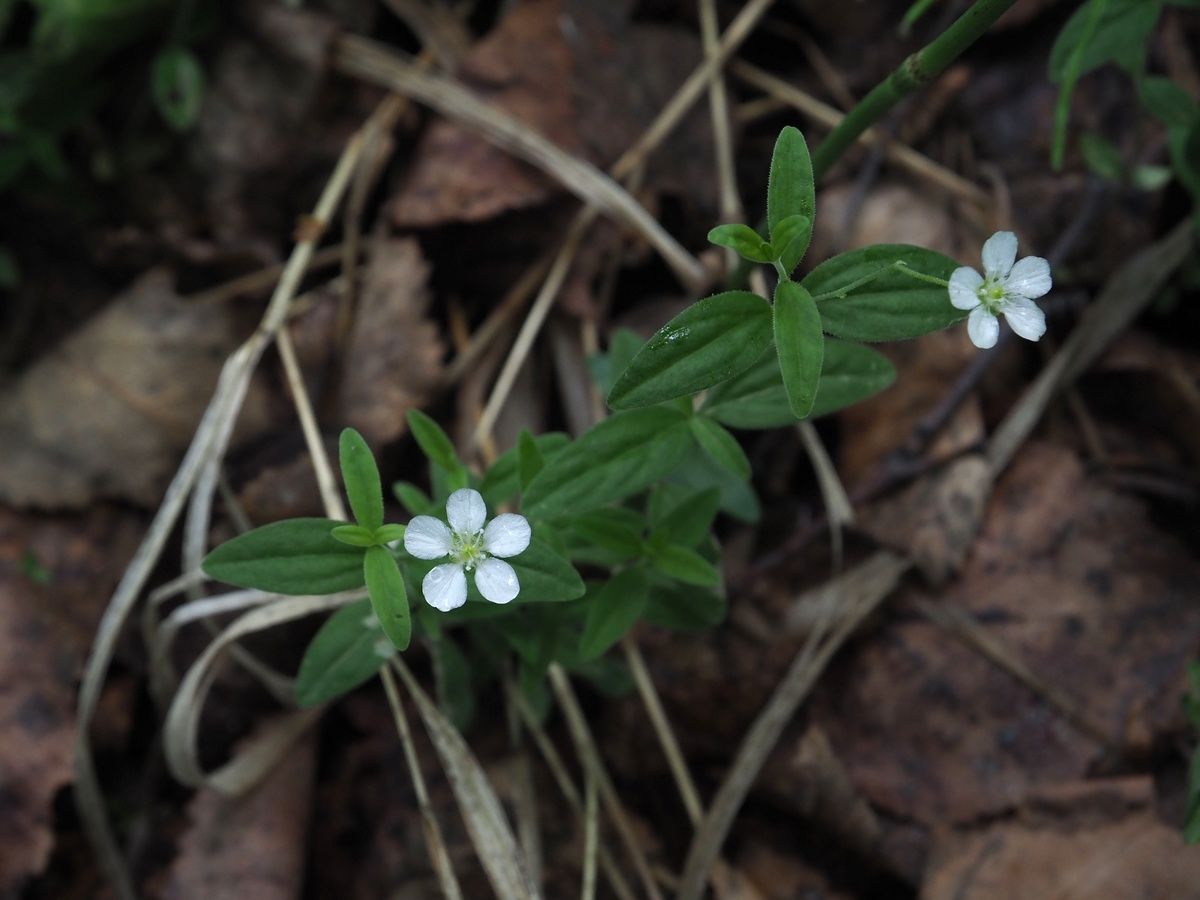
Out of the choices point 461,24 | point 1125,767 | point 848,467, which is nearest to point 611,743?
point 848,467

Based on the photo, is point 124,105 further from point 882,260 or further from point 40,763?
point 882,260

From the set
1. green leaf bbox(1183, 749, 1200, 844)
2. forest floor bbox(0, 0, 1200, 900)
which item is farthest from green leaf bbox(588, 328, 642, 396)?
green leaf bbox(1183, 749, 1200, 844)

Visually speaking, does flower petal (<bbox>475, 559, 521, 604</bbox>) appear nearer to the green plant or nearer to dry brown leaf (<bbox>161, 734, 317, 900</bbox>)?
the green plant

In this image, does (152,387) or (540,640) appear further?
(152,387)

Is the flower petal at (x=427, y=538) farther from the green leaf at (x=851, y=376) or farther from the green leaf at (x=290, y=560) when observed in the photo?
the green leaf at (x=851, y=376)

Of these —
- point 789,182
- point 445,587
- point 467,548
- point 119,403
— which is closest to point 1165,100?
point 789,182

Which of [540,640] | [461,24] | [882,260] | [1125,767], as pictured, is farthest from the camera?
[461,24]

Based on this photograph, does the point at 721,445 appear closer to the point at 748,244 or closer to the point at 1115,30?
the point at 748,244
